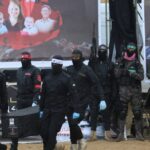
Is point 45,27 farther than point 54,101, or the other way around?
point 45,27

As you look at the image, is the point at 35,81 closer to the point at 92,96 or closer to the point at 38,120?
the point at 92,96

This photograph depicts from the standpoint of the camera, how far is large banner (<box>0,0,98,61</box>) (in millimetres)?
13586

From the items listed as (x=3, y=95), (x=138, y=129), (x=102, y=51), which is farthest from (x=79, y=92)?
(x=3, y=95)

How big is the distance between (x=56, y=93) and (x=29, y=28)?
371 cm

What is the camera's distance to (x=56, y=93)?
401 inches

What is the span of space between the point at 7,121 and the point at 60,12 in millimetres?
4680

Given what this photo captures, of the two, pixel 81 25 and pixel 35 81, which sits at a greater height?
pixel 81 25

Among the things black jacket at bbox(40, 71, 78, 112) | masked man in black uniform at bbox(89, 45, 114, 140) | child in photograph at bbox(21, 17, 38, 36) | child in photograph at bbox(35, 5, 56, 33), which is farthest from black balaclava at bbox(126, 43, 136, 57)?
black jacket at bbox(40, 71, 78, 112)

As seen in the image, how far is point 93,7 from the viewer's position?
13.5m

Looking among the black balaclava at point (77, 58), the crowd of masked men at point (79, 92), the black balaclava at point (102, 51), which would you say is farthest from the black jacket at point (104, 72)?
the black balaclava at point (77, 58)

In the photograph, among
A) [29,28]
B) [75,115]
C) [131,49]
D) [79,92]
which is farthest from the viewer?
[29,28]

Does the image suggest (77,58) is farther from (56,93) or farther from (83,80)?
(56,93)

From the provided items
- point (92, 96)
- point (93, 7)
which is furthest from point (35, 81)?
point (93, 7)

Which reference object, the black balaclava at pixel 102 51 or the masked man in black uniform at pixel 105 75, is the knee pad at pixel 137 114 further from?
the black balaclava at pixel 102 51
